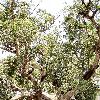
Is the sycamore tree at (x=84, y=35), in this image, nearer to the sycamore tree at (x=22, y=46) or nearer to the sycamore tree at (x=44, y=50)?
the sycamore tree at (x=44, y=50)

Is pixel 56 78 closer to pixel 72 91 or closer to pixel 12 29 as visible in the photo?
pixel 72 91

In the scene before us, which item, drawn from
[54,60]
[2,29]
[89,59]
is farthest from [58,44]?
[2,29]

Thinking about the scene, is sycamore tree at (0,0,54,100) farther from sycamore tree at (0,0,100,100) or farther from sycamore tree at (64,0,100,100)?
sycamore tree at (64,0,100,100)

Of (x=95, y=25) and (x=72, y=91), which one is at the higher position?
(x=95, y=25)

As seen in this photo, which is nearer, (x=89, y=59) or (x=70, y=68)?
(x=70, y=68)

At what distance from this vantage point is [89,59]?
10680mm

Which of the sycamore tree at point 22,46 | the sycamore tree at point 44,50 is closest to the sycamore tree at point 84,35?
the sycamore tree at point 44,50

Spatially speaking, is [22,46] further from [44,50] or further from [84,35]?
[84,35]

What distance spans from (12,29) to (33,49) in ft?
3.80

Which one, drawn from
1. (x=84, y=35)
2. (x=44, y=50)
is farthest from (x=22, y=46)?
(x=84, y=35)

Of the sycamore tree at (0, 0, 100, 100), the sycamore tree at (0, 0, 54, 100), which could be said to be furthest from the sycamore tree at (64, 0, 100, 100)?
the sycamore tree at (0, 0, 54, 100)

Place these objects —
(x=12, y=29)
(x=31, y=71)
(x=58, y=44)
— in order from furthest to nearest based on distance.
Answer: (x=31, y=71)
(x=58, y=44)
(x=12, y=29)

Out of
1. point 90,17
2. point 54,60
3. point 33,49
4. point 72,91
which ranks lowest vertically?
point 72,91

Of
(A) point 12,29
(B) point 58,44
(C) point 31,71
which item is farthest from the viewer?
(C) point 31,71
